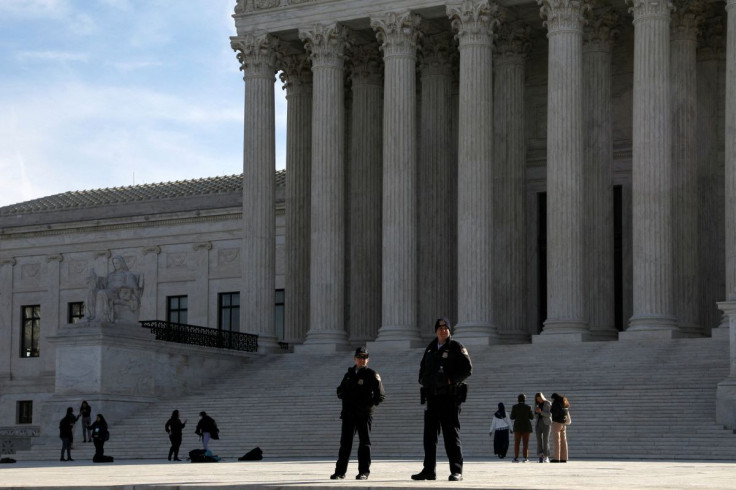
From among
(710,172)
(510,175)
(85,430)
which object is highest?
(510,175)

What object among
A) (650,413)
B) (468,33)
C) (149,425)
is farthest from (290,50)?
(650,413)

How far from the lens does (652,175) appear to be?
50750 millimetres

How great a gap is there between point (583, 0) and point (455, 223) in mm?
10900

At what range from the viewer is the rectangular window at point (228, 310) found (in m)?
68.6

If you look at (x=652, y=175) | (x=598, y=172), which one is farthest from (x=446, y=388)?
(x=598, y=172)

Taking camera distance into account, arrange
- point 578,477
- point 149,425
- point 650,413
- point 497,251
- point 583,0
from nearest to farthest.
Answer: point 578,477 → point 650,413 → point 149,425 → point 583,0 → point 497,251

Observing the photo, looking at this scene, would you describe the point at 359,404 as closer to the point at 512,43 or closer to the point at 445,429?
the point at 445,429

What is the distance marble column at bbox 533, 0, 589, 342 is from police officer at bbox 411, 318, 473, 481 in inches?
1155

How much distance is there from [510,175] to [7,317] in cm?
2948

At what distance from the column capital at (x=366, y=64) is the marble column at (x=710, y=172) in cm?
1266

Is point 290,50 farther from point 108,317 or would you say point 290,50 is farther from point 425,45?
point 108,317

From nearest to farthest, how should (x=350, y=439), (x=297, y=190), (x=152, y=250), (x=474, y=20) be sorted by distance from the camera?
(x=350, y=439) < (x=474, y=20) < (x=297, y=190) < (x=152, y=250)

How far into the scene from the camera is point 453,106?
61188mm

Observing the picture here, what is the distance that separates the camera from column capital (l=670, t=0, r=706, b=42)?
2109 inches
